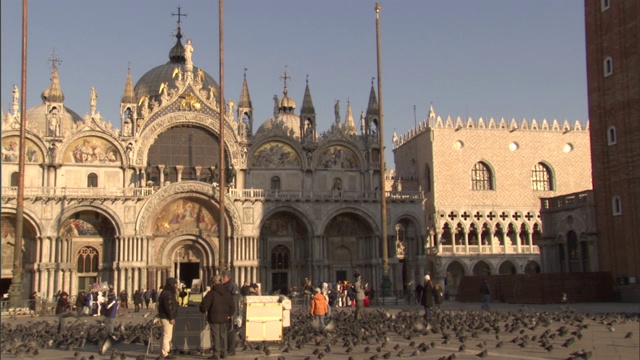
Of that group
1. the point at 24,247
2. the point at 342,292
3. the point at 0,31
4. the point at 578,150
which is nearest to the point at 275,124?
the point at 342,292

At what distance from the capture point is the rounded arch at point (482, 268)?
Answer: 6153cm

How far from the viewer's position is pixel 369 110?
55156mm

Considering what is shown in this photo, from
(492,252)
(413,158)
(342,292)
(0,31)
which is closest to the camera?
(0,31)

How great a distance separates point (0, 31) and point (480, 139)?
58556mm

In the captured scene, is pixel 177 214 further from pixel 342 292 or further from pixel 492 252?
A: pixel 492 252

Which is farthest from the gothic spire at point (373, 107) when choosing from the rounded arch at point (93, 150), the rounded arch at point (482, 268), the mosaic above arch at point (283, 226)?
the rounded arch at point (93, 150)

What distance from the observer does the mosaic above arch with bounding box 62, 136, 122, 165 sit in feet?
163

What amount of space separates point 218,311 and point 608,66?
30.6 m

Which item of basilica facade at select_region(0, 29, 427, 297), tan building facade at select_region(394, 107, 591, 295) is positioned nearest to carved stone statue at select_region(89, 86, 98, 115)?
basilica facade at select_region(0, 29, 427, 297)

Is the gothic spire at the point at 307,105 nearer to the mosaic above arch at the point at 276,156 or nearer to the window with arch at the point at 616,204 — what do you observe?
the mosaic above arch at the point at 276,156

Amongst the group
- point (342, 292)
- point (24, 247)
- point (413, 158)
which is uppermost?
point (413, 158)

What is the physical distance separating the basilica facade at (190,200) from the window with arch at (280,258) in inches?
2.9

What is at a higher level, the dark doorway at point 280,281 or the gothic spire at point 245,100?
the gothic spire at point 245,100

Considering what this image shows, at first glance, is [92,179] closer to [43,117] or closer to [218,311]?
[43,117]
